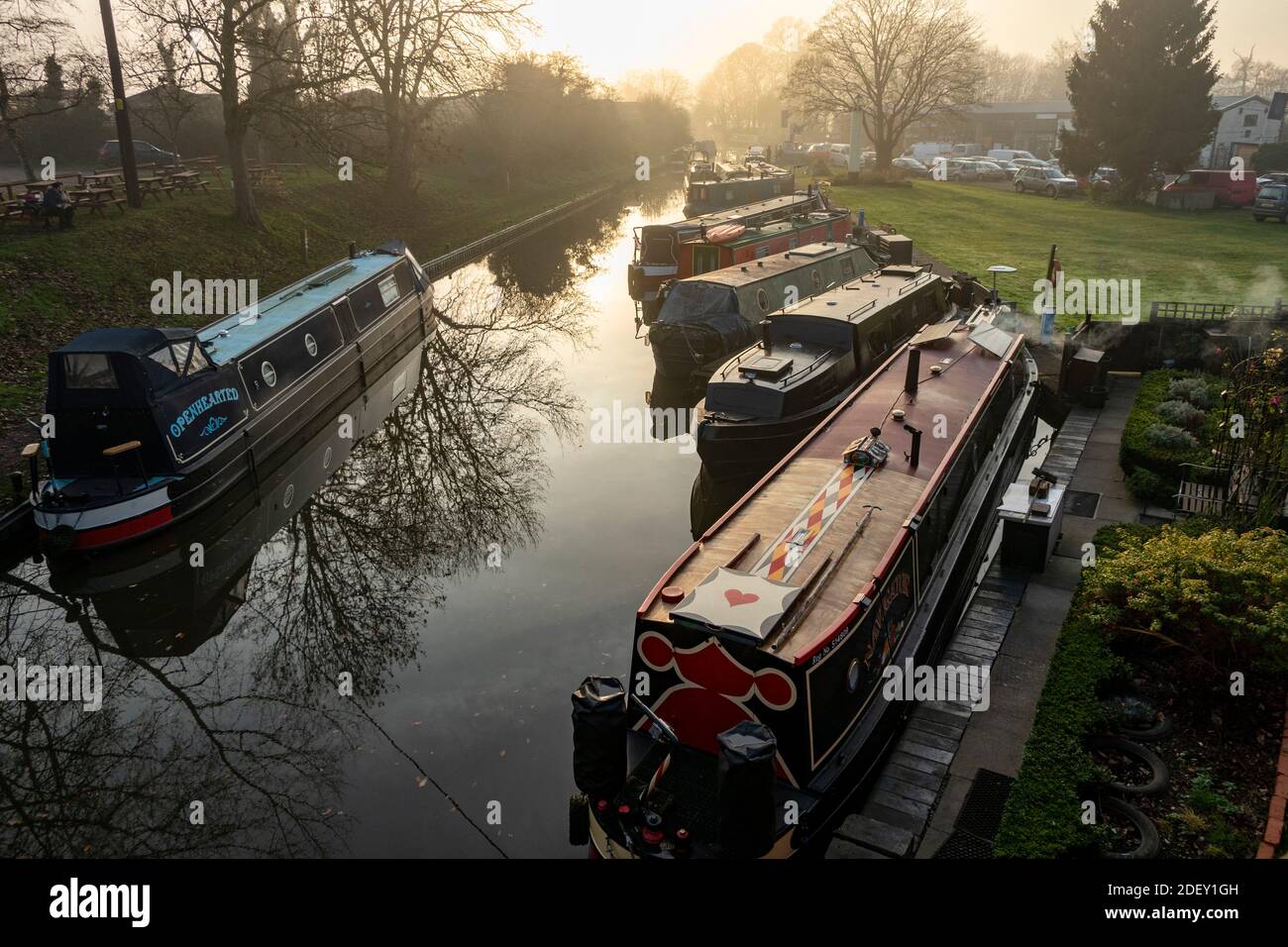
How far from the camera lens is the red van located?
153ft

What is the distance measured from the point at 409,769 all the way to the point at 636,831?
12.1 feet

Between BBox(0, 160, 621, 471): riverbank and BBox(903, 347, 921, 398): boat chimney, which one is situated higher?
BBox(0, 160, 621, 471): riverbank

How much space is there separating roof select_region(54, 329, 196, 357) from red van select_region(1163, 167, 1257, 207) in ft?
168

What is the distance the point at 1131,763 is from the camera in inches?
360

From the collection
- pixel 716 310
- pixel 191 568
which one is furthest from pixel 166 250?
pixel 716 310

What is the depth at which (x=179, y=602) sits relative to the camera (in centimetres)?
1389

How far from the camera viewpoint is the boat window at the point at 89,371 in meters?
14.7

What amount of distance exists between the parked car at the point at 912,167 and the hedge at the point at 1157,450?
2159 inches

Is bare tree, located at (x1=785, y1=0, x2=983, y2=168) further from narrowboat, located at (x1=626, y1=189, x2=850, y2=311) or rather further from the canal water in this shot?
the canal water

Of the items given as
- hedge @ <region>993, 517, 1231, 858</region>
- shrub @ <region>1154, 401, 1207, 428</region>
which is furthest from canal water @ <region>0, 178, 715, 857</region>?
shrub @ <region>1154, 401, 1207, 428</region>

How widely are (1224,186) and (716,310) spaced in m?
39.9

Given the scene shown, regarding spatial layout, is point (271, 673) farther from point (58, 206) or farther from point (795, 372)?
point (58, 206)

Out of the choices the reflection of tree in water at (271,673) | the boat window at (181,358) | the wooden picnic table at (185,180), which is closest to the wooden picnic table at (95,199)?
the wooden picnic table at (185,180)

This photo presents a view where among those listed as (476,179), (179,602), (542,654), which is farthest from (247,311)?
(476,179)
